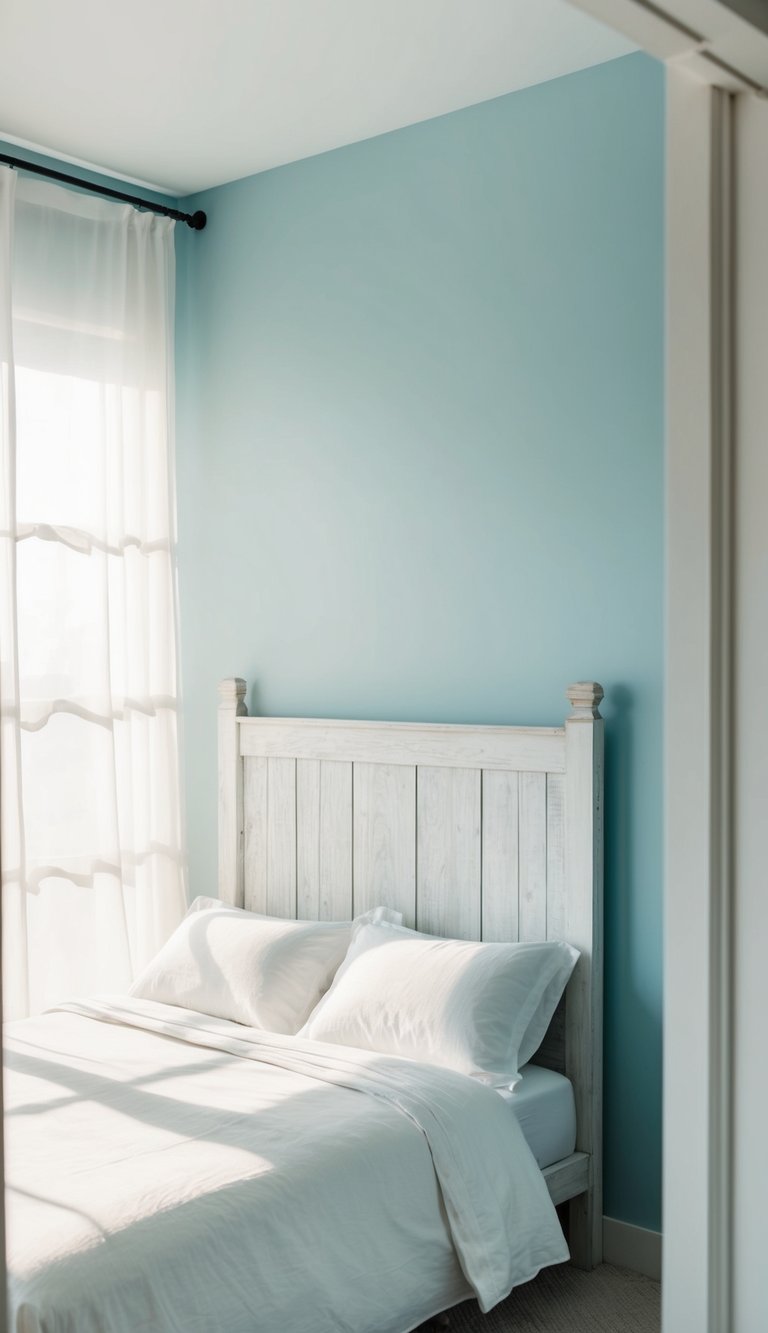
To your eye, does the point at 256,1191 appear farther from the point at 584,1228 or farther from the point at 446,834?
the point at 446,834

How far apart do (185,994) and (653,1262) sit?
132 centimetres

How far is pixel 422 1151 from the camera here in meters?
2.38

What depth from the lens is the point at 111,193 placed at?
368 centimetres

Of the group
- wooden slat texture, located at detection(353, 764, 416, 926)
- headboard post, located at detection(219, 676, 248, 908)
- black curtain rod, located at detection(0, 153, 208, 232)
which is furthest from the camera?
headboard post, located at detection(219, 676, 248, 908)

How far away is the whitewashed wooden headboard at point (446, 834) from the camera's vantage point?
287 centimetres

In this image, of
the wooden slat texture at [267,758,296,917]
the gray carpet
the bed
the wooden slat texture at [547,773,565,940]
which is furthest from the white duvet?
the wooden slat texture at [267,758,296,917]

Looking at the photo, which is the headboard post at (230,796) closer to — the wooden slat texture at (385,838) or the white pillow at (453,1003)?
the wooden slat texture at (385,838)

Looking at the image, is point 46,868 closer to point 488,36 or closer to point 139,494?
point 139,494

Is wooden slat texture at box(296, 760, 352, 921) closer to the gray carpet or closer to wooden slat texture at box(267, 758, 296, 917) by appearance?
wooden slat texture at box(267, 758, 296, 917)

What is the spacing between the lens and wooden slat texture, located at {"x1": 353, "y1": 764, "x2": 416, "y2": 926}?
128 inches

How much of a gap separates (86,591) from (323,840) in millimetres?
1018

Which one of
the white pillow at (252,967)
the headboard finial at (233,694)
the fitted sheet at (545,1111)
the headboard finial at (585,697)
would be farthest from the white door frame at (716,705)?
the headboard finial at (233,694)

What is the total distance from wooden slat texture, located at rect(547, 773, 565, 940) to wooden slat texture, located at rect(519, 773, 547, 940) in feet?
0.04

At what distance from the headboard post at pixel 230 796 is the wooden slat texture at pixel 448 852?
2.32 feet
